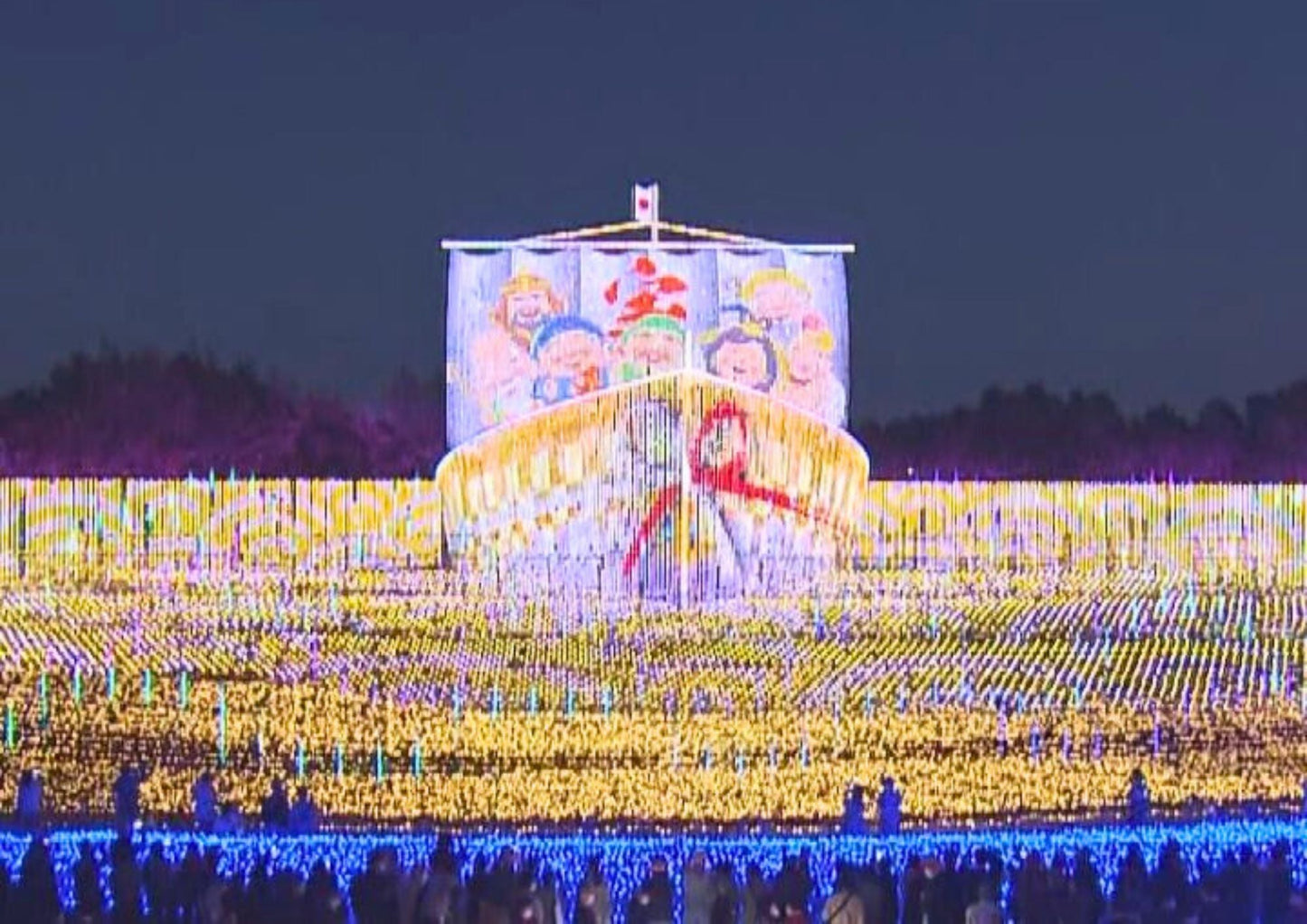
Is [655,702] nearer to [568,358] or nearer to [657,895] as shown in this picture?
[657,895]

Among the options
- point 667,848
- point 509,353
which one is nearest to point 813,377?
point 509,353

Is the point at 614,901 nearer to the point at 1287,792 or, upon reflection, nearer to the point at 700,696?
the point at 1287,792

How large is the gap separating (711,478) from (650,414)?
112cm

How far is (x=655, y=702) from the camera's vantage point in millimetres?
20219

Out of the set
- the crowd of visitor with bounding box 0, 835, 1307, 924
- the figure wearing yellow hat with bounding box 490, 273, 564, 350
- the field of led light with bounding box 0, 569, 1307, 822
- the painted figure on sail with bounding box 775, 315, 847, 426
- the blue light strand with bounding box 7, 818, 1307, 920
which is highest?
the figure wearing yellow hat with bounding box 490, 273, 564, 350

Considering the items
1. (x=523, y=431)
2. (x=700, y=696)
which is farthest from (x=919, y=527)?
(x=700, y=696)

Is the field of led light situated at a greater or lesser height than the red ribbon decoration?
lesser

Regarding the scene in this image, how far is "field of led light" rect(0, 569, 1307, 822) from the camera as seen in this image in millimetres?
15680

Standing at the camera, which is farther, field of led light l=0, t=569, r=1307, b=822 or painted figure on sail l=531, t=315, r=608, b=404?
painted figure on sail l=531, t=315, r=608, b=404

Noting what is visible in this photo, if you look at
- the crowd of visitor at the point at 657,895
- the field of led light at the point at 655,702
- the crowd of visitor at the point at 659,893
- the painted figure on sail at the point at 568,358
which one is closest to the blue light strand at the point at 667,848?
the crowd of visitor at the point at 659,893

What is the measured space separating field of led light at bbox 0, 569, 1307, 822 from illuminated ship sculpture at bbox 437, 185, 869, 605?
1.29 m

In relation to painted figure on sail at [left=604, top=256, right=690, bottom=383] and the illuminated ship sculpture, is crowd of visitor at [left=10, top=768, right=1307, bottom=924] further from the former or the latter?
painted figure on sail at [left=604, top=256, right=690, bottom=383]

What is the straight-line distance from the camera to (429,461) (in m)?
72.6

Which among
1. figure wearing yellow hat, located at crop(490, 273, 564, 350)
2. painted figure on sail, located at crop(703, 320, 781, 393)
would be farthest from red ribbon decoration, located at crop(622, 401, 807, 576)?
figure wearing yellow hat, located at crop(490, 273, 564, 350)
